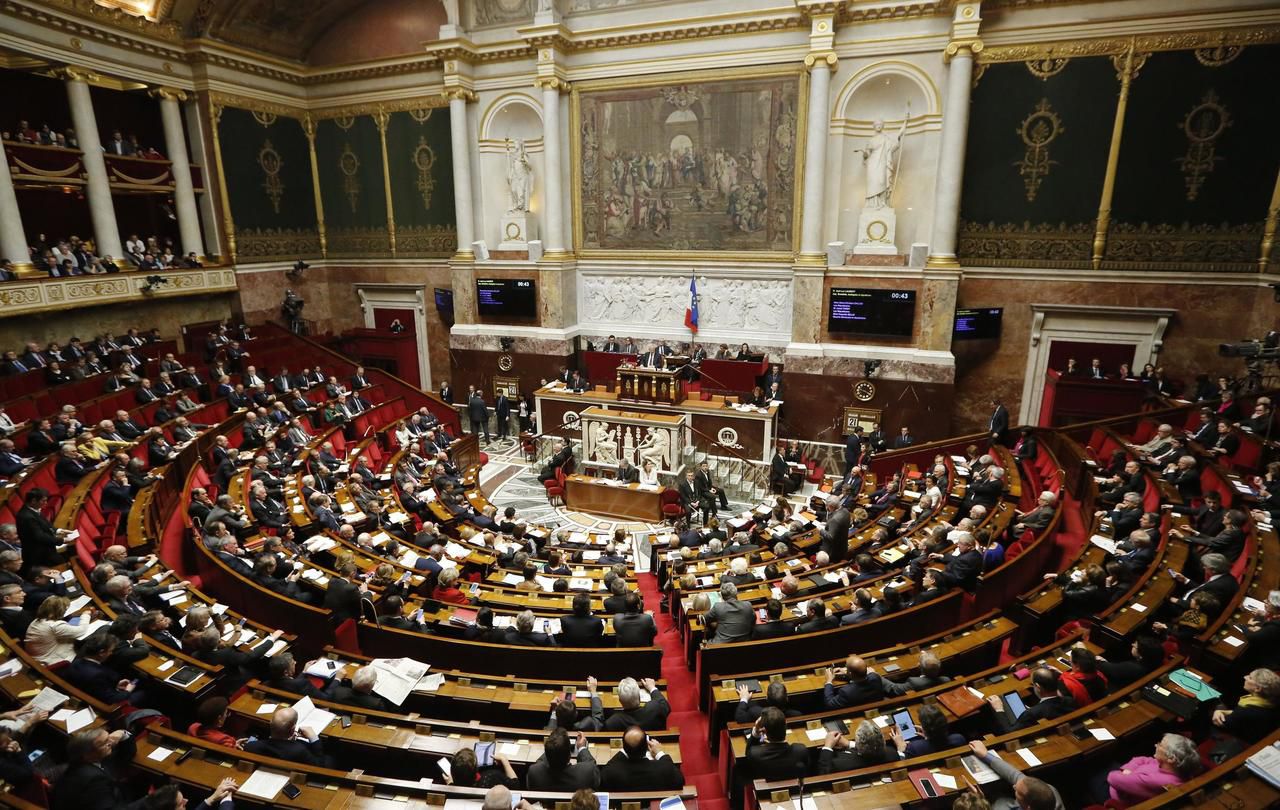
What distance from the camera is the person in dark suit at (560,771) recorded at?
455 centimetres

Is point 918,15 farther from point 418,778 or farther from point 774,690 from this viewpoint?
point 418,778

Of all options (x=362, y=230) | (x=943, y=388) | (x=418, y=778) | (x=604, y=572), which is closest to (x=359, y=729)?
(x=418, y=778)

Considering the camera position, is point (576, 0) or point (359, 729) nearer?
point (359, 729)

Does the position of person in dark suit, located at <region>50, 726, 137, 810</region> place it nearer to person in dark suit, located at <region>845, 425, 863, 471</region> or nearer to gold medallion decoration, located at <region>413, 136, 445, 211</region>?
person in dark suit, located at <region>845, 425, 863, 471</region>

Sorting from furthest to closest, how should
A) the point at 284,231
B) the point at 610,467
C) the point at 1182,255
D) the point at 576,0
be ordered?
the point at 284,231, the point at 576,0, the point at 610,467, the point at 1182,255

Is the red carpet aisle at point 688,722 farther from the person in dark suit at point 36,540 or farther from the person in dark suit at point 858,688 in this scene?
the person in dark suit at point 36,540

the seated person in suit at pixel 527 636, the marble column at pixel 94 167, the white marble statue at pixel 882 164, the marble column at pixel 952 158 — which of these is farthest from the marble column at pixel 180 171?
the marble column at pixel 952 158

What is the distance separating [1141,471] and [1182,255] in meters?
7.71

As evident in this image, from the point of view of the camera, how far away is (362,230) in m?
21.8

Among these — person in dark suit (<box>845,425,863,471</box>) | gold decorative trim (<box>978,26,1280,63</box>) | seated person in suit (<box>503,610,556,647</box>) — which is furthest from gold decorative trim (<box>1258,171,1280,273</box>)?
seated person in suit (<box>503,610,556,647</box>)

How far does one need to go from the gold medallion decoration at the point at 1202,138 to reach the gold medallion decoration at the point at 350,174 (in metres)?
22.3

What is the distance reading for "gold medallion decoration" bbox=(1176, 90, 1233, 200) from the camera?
547 inches

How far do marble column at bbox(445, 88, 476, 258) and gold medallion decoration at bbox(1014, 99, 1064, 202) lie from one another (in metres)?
14.7

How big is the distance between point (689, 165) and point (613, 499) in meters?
9.65
